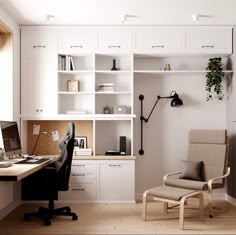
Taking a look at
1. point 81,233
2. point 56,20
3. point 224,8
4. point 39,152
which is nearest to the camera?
point 81,233

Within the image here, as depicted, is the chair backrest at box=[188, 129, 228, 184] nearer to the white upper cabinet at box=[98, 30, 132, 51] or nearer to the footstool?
the footstool

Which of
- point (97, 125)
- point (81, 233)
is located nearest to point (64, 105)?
point (97, 125)

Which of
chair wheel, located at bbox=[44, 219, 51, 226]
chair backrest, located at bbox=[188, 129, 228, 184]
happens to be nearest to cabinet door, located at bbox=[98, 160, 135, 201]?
chair backrest, located at bbox=[188, 129, 228, 184]

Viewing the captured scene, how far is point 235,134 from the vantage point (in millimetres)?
5516

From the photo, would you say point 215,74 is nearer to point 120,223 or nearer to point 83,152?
point 83,152

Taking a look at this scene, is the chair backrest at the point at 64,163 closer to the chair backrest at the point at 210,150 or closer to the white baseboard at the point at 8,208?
the white baseboard at the point at 8,208

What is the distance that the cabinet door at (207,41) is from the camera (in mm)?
5594

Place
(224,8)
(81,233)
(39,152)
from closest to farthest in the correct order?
(81,233), (224,8), (39,152)

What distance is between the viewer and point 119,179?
555cm

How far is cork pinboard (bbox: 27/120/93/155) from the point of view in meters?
5.88

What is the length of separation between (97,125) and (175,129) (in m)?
1.20

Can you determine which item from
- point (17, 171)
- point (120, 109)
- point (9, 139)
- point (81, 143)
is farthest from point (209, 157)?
point (17, 171)

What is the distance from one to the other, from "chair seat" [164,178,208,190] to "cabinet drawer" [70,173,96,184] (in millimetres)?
1090

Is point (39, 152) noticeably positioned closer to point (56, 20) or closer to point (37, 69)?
point (37, 69)
